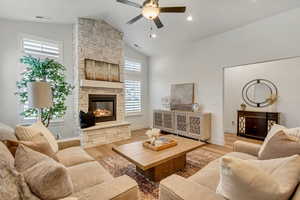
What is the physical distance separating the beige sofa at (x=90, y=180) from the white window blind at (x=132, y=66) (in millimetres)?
3681

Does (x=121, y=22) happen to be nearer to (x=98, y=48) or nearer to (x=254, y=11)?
(x=98, y=48)

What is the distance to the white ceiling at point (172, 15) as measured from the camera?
9.65ft

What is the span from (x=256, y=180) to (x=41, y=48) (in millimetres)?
5022

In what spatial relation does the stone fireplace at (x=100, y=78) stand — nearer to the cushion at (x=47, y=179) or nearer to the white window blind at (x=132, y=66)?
the white window blind at (x=132, y=66)

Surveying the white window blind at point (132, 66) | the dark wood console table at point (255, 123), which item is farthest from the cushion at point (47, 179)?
the dark wood console table at point (255, 123)

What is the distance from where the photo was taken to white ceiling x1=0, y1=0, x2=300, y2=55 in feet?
9.65

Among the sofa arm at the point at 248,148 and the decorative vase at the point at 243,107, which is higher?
the decorative vase at the point at 243,107

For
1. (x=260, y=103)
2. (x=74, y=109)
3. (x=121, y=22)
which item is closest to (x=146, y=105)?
(x=74, y=109)

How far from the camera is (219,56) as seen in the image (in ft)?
13.1

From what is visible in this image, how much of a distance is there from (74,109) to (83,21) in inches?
98.9

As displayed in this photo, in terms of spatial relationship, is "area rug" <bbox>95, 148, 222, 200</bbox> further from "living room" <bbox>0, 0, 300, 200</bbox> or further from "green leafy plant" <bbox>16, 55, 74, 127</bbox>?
"green leafy plant" <bbox>16, 55, 74, 127</bbox>

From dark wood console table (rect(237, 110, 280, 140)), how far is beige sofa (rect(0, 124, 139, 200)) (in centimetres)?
500

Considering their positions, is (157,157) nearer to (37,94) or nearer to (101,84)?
(37,94)

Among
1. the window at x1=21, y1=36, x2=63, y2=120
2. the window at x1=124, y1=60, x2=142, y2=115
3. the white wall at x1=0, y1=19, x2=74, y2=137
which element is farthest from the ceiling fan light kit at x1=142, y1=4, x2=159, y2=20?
the window at x1=124, y1=60, x2=142, y2=115
